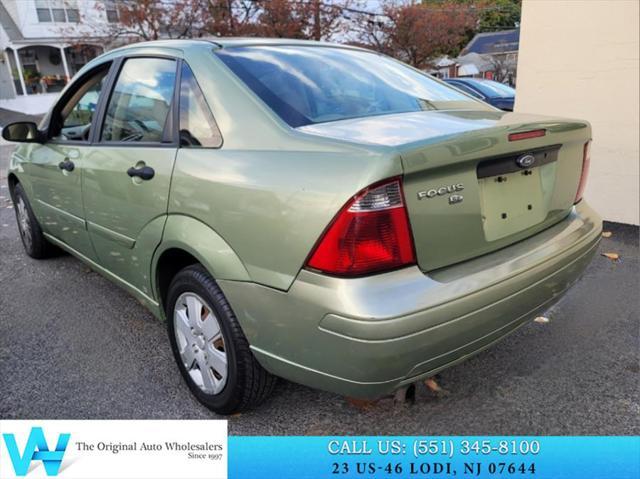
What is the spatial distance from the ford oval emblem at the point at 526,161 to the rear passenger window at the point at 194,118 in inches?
47.0

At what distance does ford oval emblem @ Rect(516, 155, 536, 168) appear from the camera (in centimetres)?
197

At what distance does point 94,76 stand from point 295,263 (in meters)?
2.37

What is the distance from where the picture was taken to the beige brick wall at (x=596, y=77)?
179 inches

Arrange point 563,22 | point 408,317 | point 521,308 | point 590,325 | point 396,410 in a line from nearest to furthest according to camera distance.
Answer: point 408,317, point 521,308, point 396,410, point 590,325, point 563,22

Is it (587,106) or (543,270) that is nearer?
(543,270)

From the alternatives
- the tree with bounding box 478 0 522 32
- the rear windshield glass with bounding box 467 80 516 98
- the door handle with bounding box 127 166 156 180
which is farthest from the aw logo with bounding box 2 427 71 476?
the tree with bounding box 478 0 522 32

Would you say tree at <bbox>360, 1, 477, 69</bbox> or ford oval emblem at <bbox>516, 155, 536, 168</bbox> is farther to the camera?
tree at <bbox>360, 1, 477, 69</bbox>

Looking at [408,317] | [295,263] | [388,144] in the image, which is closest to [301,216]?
[295,263]

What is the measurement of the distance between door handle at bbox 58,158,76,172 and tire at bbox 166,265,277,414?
4.07 feet

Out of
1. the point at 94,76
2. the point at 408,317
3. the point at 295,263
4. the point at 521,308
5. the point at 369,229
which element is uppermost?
the point at 94,76

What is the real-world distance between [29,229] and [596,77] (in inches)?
208

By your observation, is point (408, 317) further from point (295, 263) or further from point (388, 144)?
point (388, 144)

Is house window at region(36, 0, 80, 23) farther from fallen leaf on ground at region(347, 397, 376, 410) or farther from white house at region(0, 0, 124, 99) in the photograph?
fallen leaf on ground at region(347, 397, 376, 410)

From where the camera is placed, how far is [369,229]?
1.62 meters
